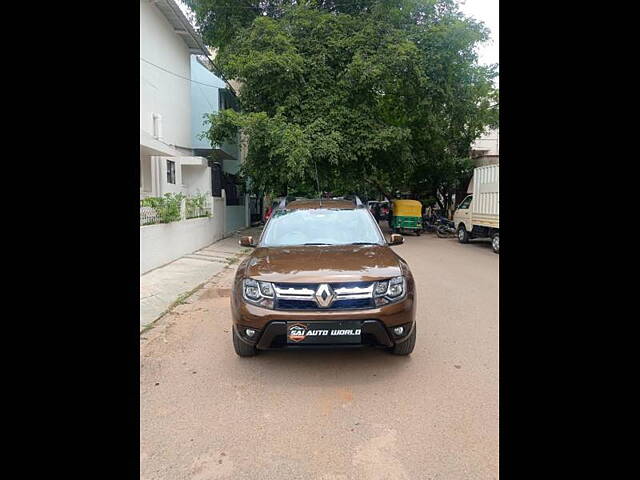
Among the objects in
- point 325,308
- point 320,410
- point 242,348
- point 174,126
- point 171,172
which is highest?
point 174,126

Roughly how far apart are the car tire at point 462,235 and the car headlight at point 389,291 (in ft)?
43.6

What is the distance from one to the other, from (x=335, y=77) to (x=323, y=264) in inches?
499

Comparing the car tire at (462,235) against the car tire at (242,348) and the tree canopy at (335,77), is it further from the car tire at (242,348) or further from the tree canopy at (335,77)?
the car tire at (242,348)

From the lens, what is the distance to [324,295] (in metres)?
3.52

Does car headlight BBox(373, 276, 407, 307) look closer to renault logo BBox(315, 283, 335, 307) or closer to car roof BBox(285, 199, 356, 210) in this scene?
renault logo BBox(315, 283, 335, 307)

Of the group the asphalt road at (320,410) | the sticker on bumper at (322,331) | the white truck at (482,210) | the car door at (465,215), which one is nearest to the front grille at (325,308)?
the sticker on bumper at (322,331)

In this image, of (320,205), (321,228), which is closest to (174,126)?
(320,205)

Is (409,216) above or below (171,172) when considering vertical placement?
below

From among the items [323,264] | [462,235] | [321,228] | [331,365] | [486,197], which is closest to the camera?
[323,264]

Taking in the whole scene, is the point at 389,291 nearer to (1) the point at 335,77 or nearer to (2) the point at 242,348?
(2) the point at 242,348

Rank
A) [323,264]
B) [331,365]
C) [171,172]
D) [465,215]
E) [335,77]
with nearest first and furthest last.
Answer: [323,264] < [331,365] < [335,77] < [171,172] < [465,215]
